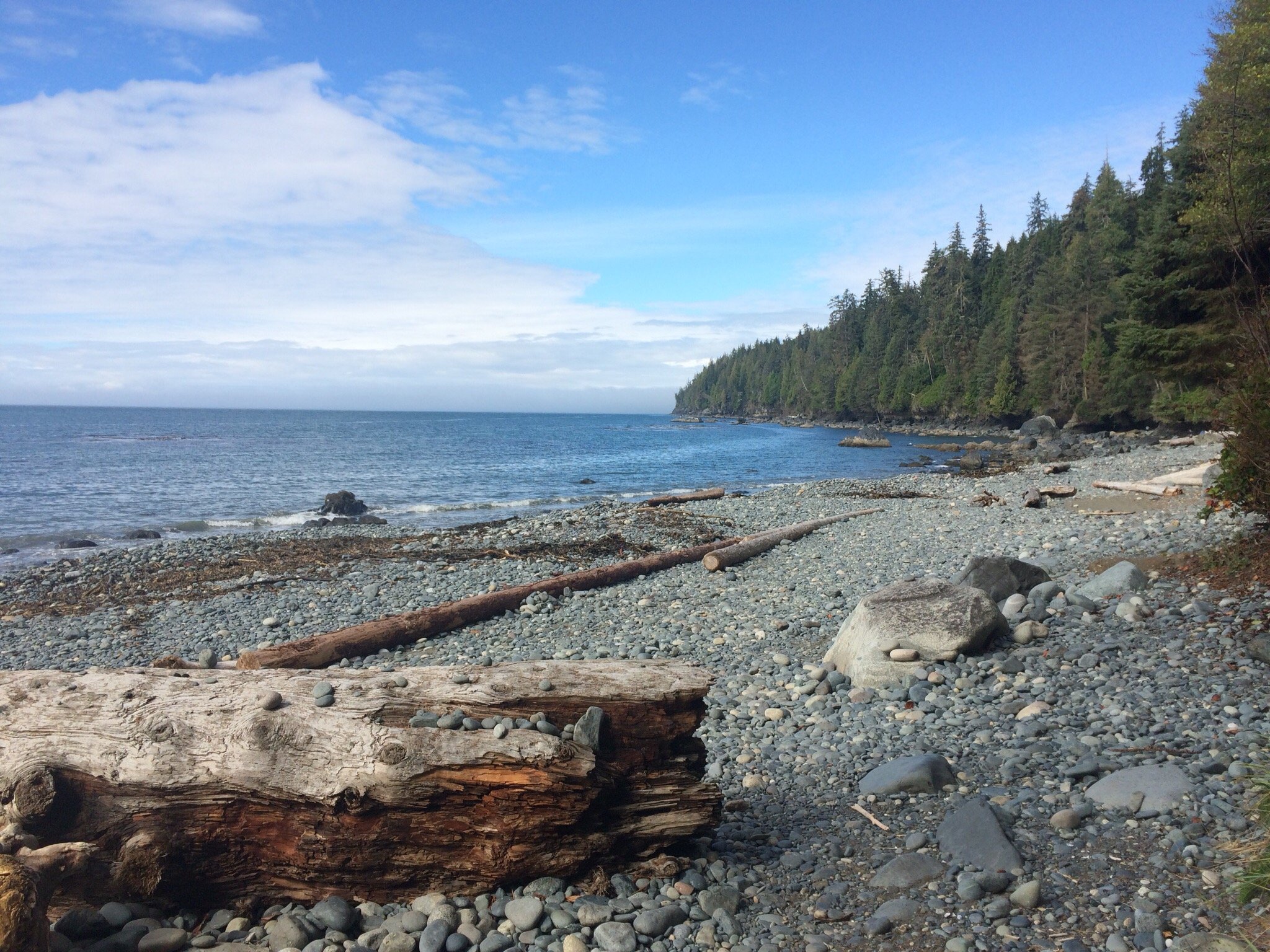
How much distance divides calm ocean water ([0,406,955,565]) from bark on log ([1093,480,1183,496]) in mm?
18419

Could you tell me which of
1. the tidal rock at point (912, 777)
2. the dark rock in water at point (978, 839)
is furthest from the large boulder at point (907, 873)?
the tidal rock at point (912, 777)

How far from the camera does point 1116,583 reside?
340 inches

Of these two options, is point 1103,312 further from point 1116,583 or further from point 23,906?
point 23,906

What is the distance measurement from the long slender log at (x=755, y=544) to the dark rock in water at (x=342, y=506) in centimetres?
1766

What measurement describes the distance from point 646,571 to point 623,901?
34.1 ft

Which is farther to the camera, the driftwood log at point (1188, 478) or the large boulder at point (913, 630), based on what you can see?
the driftwood log at point (1188, 478)

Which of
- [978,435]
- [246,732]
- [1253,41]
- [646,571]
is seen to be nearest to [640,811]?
[246,732]

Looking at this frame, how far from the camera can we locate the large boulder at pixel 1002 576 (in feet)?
30.2

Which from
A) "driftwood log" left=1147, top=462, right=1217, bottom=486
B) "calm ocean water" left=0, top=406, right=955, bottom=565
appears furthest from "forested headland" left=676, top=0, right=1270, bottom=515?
"calm ocean water" left=0, top=406, right=955, bottom=565

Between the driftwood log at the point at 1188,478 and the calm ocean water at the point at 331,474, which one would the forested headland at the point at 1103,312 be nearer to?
the driftwood log at the point at 1188,478

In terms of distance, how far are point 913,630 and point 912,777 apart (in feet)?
8.72

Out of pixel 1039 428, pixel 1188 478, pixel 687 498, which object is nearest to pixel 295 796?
pixel 1188 478

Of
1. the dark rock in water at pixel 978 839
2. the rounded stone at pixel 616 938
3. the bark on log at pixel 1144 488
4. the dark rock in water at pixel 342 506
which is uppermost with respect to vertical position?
the bark on log at pixel 1144 488

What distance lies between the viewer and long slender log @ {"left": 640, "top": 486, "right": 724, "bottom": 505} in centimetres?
2700
